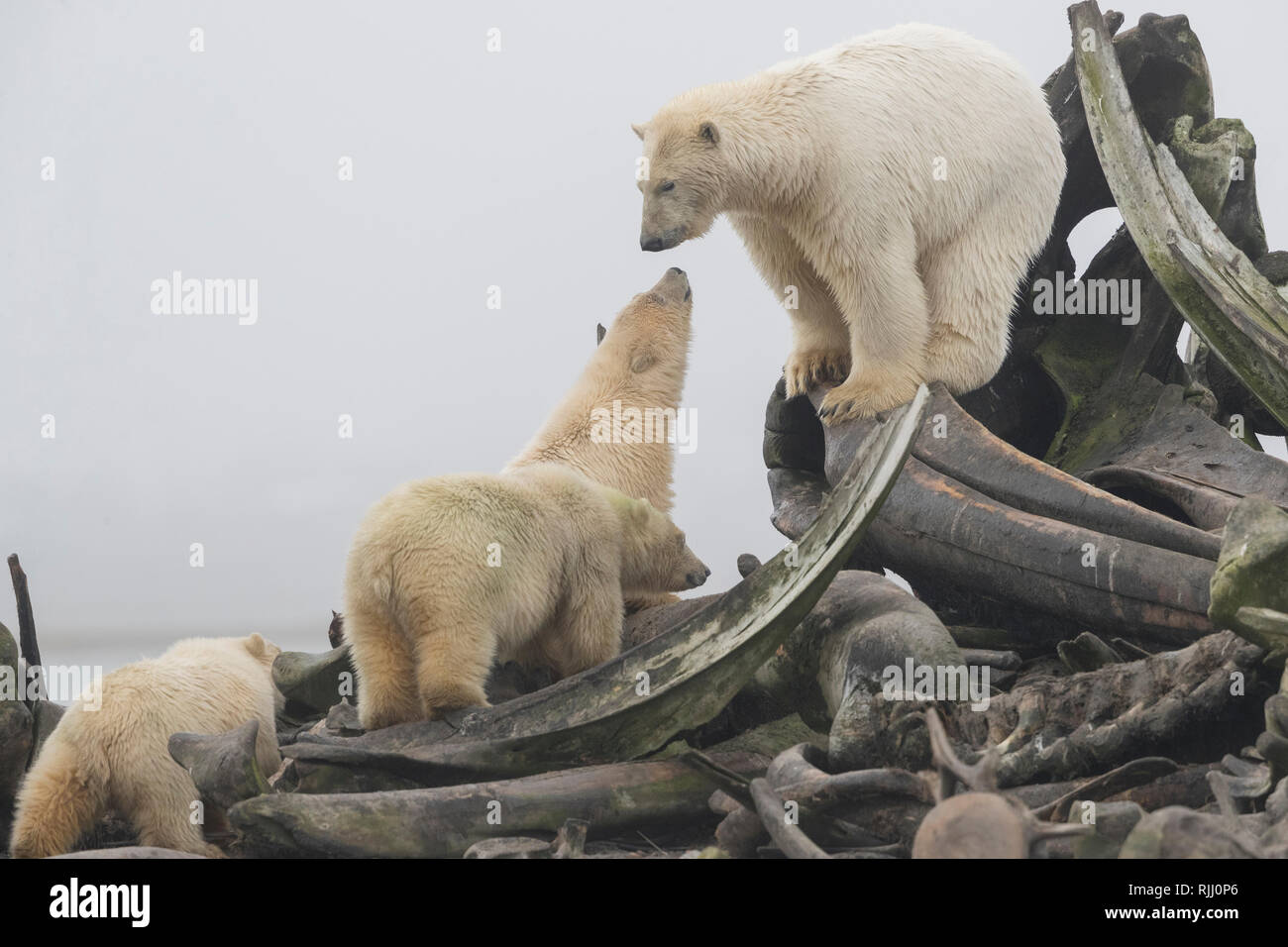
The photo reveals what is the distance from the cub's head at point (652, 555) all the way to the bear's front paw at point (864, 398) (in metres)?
1.03

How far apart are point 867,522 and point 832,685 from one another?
0.78m

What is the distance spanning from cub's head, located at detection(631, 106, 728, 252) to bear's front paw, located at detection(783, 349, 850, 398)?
1.20 m

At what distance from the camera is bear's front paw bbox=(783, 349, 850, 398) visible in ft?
23.7

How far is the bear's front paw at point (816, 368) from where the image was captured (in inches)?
285

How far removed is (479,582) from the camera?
5168 mm

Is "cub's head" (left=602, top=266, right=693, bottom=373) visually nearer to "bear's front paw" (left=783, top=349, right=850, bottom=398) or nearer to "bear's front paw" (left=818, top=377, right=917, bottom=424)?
"bear's front paw" (left=783, top=349, right=850, bottom=398)

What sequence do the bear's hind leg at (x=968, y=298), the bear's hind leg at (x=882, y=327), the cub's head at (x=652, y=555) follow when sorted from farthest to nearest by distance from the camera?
1. the bear's hind leg at (x=968, y=298)
2. the bear's hind leg at (x=882, y=327)
3. the cub's head at (x=652, y=555)

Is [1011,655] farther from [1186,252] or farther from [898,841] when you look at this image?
[1186,252]

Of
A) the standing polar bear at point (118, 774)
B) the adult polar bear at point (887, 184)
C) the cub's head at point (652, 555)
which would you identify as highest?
the adult polar bear at point (887, 184)

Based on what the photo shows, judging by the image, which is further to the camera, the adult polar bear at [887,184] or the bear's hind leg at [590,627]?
the adult polar bear at [887,184]

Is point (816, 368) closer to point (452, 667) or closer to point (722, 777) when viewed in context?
point (452, 667)

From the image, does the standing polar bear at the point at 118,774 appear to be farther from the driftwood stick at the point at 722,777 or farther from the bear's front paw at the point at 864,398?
the bear's front paw at the point at 864,398

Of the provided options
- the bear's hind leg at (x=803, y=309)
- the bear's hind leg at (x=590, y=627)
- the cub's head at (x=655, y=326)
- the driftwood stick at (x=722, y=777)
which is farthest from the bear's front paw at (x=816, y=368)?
the driftwood stick at (x=722, y=777)

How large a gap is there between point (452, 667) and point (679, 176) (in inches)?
105
